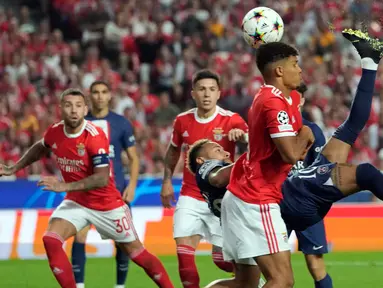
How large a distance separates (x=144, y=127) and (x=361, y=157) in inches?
156

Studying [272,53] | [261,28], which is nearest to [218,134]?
[261,28]

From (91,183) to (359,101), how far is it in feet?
9.34

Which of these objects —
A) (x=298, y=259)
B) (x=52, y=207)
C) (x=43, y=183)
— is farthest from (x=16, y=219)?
(x=43, y=183)

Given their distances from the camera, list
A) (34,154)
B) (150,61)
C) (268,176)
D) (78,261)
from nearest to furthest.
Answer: (268,176)
(34,154)
(78,261)
(150,61)

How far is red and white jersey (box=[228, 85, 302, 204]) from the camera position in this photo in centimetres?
691

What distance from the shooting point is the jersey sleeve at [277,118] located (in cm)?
684

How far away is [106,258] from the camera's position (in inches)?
551

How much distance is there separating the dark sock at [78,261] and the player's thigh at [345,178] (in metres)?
4.10

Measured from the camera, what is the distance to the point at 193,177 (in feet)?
31.0

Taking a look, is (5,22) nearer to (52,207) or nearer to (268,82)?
(52,207)

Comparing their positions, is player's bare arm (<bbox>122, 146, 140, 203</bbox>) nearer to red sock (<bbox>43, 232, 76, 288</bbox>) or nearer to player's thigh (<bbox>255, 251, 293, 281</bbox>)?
red sock (<bbox>43, 232, 76, 288</bbox>)

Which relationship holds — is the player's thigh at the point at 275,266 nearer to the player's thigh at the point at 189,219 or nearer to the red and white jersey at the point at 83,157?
the player's thigh at the point at 189,219

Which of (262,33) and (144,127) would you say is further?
(144,127)

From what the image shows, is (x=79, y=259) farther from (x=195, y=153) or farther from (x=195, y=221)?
(x=195, y=153)
